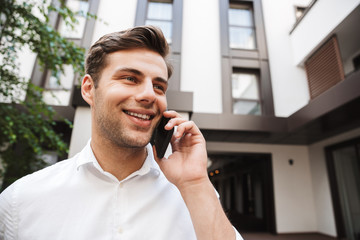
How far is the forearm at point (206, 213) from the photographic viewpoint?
98 centimetres

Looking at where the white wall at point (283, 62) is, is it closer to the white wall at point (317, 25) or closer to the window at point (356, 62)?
the white wall at point (317, 25)

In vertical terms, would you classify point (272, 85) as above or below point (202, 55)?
below

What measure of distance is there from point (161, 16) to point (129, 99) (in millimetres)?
8544

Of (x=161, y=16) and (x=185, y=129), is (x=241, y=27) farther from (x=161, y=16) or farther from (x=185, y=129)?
(x=185, y=129)

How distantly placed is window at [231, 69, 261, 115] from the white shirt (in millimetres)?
6756

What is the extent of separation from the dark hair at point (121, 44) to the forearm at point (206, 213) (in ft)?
2.77

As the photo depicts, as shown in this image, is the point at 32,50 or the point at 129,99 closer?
the point at 129,99

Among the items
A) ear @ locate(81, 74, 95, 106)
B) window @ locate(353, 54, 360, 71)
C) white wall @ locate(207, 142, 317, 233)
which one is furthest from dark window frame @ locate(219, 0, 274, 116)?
ear @ locate(81, 74, 95, 106)

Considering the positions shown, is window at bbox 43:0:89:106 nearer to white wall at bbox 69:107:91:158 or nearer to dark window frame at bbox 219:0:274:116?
white wall at bbox 69:107:91:158

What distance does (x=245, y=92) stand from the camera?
7.85m

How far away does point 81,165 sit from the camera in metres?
1.19

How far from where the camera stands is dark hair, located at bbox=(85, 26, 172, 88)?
1252 mm

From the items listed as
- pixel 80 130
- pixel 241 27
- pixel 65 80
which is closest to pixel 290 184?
pixel 241 27

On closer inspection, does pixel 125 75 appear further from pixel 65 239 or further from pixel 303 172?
pixel 303 172
